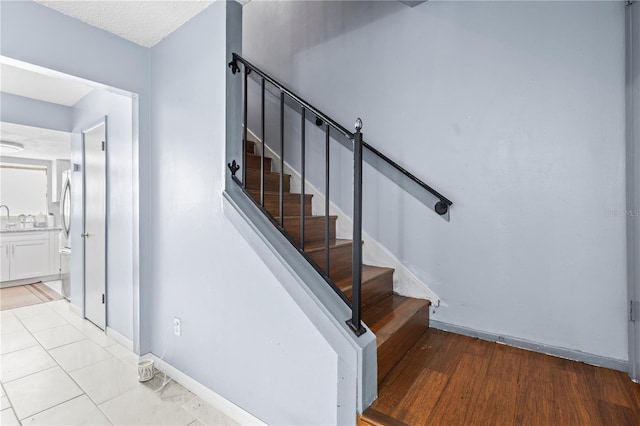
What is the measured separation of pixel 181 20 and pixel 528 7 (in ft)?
7.21

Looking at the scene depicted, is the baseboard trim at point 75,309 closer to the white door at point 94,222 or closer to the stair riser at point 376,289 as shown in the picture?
the white door at point 94,222

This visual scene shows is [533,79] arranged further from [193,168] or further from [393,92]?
[193,168]

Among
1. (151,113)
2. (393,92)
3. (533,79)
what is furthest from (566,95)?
(151,113)

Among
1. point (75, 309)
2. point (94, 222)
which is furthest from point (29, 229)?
point (94, 222)

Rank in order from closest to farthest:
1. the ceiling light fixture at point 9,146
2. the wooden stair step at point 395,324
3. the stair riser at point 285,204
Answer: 1. the wooden stair step at point 395,324
2. the stair riser at point 285,204
3. the ceiling light fixture at point 9,146

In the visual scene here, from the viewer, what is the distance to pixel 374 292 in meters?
2.09

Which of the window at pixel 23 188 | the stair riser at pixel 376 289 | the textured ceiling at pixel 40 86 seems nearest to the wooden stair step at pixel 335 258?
the stair riser at pixel 376 289

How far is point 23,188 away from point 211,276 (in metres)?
6.22

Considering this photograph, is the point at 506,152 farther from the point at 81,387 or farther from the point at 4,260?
the point at 4,260

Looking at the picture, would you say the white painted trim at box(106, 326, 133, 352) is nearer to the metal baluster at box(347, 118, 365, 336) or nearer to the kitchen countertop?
the metal baluster at box(347, 118, 365, 336)

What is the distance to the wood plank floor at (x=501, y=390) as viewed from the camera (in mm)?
1289

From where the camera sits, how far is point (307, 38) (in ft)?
9.70

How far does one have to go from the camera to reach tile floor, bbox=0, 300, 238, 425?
1.79 meters

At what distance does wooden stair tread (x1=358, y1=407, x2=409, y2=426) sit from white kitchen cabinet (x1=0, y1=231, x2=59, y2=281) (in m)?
Answer: 6.15
